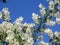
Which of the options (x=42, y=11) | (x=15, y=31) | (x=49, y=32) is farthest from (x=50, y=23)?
(x=15, y=31)

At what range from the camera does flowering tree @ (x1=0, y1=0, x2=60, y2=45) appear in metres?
3.68

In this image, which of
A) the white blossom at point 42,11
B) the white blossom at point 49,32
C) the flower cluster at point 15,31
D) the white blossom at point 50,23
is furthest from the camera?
the white blossom at point 42,11

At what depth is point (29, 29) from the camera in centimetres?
404

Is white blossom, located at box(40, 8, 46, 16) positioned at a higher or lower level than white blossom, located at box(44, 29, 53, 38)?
higher

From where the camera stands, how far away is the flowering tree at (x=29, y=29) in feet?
12.1

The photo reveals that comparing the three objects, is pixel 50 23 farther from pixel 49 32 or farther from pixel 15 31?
pixel 15 31

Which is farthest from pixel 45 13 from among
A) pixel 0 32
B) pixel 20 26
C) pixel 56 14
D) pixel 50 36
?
pixel 0 32

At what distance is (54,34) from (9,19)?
0.91 m

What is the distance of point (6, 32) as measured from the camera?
385 centimetres

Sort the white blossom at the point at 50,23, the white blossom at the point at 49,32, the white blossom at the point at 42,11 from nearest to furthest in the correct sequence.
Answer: the white blossom at the point at 49,32, the white blossom at the point at 50,23, the white blossom at the point at 42,11

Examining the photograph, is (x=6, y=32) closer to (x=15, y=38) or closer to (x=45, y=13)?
(x=15, y=38)

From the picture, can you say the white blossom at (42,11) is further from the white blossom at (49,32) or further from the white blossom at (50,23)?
the white blossom at (49,32)

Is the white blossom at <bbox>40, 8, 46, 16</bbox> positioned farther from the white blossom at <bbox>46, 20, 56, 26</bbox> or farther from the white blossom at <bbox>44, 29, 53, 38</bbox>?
the white blossom at <bbox>44, 29, 53, 38</bbox>

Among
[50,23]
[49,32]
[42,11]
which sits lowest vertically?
[49,32]
